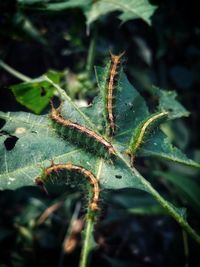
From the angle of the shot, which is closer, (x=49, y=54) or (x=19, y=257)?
(x=19, y=257)

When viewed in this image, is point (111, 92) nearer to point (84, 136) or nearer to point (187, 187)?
point (84, 136)

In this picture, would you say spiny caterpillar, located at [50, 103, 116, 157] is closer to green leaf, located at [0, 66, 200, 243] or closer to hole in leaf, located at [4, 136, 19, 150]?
green leaf, located at [0, 66, 200, 243]

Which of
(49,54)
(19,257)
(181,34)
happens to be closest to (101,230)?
(19,257)

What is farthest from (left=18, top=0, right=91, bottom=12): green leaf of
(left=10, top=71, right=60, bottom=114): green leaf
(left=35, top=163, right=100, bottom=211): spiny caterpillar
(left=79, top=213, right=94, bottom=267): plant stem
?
(left=79, top=213, right=94, bottom=267): plant stem

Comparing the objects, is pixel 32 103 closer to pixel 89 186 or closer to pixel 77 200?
pixel 89 186

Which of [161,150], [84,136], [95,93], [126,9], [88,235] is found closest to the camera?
[88,235]

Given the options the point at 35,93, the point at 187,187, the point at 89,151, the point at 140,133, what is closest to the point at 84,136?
the point at 89,151

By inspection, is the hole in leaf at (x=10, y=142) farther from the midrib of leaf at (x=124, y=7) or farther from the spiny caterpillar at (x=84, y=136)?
the midrib of leaf at (x=124, y=7)
